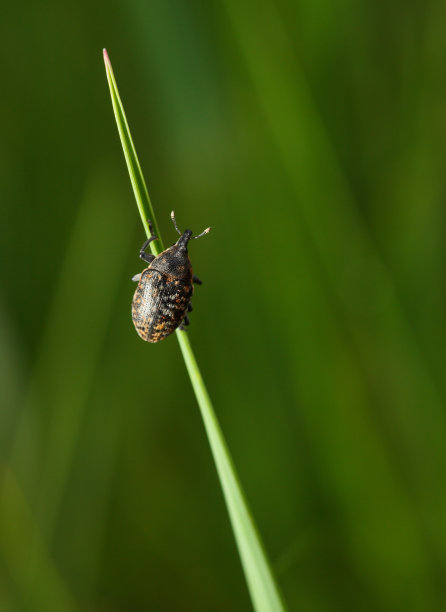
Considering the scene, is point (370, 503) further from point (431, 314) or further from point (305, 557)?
point (431, 314)

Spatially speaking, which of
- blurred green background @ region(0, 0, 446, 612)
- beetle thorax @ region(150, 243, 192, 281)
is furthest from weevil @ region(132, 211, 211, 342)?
blurred green background @ region(0, 0, 446, 612)

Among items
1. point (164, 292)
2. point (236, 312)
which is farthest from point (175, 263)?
point (236, 312)

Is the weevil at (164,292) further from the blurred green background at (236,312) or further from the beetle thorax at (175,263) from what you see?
the blurred green background at (236,312)

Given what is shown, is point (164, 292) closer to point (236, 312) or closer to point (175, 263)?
point (175, 263)

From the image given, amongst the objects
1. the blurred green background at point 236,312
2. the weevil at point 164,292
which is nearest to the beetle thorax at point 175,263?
the weevil at point 164,292

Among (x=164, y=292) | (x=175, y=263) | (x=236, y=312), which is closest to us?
(x=164, y=292)

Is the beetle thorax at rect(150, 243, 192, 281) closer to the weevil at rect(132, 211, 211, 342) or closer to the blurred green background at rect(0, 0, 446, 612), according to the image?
the weevil at rect(132, 211, 211, 342)

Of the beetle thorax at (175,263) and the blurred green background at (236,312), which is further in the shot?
the beetle thorax at (175,263)
